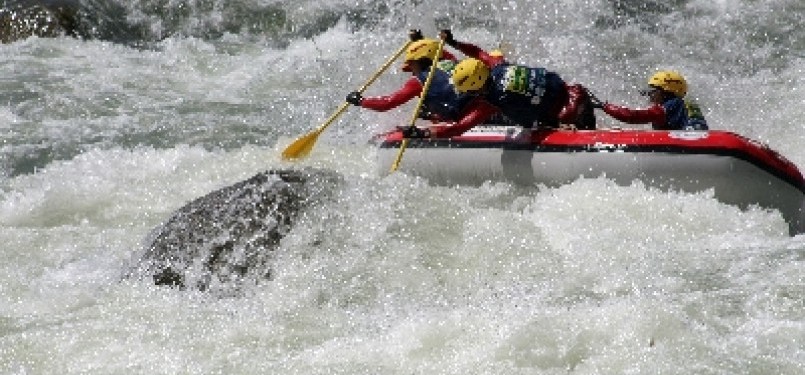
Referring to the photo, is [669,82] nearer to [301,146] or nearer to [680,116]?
[680,116]

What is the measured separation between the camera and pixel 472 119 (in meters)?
8.29

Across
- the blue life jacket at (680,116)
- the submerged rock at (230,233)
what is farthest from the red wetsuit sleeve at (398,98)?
the blue life jacket at (680,116)

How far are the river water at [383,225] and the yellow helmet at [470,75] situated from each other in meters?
0.74

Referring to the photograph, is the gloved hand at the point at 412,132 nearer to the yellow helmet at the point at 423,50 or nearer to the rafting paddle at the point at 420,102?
the rafting paddle at the point at 420,102

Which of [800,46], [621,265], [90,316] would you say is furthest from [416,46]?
[800,46]

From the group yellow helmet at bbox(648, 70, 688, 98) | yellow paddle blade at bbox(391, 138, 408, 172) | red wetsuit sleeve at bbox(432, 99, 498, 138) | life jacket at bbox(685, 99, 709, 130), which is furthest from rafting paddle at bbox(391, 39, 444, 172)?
life jacket at bbox(685, 99, 709, 130)

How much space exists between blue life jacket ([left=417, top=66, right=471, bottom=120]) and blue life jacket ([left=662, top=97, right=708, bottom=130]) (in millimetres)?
1514

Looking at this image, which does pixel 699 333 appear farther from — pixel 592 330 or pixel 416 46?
pixel 416 46

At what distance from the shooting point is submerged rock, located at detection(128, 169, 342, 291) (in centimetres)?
692

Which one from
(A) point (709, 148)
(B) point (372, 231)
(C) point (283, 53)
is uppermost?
(A) point (709, 148)

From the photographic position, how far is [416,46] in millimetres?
9156

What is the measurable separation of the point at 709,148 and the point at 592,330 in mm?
2279

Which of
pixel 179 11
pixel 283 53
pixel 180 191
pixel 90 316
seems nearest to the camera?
pixel 90 316

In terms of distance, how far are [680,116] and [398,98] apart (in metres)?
2.23
